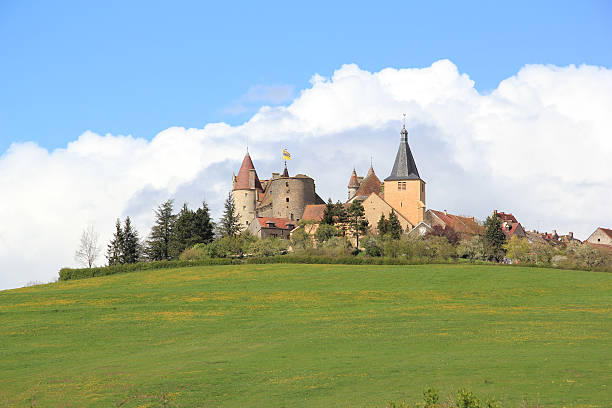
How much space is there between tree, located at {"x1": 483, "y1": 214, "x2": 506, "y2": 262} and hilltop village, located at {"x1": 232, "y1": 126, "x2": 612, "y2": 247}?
616 cm

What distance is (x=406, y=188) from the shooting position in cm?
10550

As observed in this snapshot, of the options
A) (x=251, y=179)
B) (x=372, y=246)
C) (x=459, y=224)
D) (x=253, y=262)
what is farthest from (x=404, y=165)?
(x=253, y=262)

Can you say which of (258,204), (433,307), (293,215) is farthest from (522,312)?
(258,204)

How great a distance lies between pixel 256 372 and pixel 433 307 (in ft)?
66.6

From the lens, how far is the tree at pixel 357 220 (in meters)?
98.1

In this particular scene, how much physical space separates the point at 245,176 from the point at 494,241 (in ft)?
165

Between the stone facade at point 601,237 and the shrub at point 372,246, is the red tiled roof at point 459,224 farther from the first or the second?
the stone facade at point 601,237

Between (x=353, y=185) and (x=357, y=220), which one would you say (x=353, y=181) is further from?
(x=357, y=220)

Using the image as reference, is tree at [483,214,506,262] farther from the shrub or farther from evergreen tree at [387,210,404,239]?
the shrub

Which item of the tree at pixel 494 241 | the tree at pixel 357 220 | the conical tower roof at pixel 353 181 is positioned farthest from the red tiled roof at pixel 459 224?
the conical tower roof at pixel 353 181

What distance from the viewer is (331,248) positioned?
3477 inches

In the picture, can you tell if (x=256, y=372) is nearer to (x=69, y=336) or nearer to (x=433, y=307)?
(x=69, y=336)

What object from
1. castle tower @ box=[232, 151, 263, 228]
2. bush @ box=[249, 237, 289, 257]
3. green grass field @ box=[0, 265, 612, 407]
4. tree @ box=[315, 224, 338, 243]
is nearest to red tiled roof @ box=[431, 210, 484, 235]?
tree @ box=[315, 224, 338, 243]

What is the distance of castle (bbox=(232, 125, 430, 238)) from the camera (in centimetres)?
10462
